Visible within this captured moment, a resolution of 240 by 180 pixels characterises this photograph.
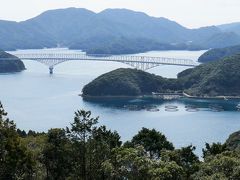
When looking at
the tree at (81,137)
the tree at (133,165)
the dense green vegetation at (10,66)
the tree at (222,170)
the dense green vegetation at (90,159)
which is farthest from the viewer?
the dense green vegetation at (10,66)

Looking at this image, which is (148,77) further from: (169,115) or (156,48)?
(156,48)

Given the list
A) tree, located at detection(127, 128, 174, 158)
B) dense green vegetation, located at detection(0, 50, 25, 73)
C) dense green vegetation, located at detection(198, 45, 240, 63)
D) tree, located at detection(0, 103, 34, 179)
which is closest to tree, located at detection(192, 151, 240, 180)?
tree, located at detection(0, 103, 34, 179)

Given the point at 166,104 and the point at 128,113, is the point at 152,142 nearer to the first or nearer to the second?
the point at 128,113

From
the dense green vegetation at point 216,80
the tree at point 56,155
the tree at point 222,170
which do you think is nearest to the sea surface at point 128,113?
the dense green vegetation at point 216,80

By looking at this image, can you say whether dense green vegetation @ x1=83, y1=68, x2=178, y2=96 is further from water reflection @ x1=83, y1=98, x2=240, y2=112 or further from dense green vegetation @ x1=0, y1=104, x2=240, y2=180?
dense green vegetation @ x1=0, y1=104, x2=240, y2=180

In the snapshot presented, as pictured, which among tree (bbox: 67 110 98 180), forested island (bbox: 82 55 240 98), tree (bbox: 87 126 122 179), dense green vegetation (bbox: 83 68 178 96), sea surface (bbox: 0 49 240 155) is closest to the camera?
tree (bbox: 87 126 122 179)

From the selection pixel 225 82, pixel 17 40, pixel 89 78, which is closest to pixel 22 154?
pixel 225 82

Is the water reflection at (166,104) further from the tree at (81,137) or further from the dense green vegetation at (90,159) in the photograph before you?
the tree at (81,137)
